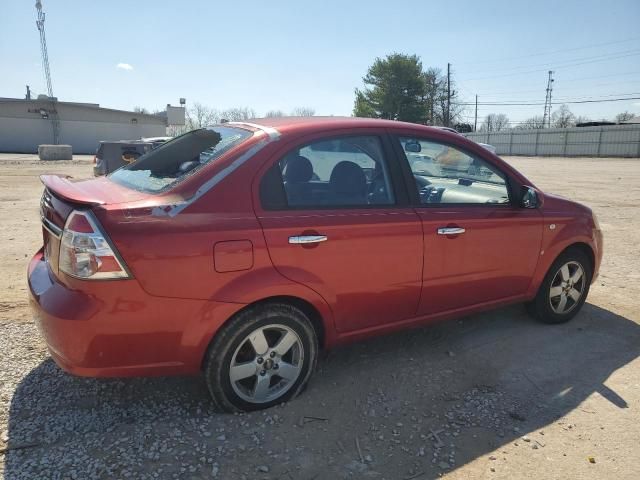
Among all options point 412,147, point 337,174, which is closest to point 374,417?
point 337,174

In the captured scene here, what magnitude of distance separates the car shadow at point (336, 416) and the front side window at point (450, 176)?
3.88 feet

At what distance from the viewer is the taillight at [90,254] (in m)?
2.26

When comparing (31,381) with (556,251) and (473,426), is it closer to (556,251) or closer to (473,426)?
(473,426)

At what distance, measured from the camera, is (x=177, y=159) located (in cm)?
294

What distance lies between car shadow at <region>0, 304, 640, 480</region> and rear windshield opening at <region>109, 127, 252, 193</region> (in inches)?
51.7

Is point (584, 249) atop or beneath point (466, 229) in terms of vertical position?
beneath

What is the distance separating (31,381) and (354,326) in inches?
82.4

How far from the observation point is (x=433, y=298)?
3.31 meters

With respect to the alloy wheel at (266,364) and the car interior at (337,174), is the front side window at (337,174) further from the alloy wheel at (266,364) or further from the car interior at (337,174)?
the alloy wheel at (266,364)

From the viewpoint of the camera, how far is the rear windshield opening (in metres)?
2.69

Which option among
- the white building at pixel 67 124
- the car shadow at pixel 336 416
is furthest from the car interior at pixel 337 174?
the white building at pixel 67 124

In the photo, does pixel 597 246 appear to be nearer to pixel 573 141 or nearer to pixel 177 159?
pixel 177 159

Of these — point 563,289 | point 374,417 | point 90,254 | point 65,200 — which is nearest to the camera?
point 90,254

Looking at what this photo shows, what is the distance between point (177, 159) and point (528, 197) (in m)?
2.60
